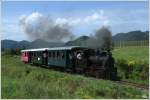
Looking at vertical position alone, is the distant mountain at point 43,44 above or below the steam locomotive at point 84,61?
A: above

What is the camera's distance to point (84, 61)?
17.6 m

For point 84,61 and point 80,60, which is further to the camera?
point 80,60

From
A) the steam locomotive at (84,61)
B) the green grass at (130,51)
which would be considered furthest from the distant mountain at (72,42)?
the steam locomotive at (84,61)

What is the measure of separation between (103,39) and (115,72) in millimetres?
2228

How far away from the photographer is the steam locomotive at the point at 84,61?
54.1 ft

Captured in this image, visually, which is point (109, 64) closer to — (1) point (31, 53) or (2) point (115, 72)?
(2) point (115, 72)

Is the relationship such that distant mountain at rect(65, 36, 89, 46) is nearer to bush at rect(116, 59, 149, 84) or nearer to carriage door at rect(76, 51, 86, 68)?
carriage door at rect(76, 51, 86, 68)

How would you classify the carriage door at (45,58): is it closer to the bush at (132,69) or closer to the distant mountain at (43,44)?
the distant mountain at (43,44)

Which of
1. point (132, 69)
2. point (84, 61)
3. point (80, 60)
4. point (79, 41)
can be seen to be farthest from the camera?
point (79, 41)

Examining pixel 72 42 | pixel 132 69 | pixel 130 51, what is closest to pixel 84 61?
pixel 132 69

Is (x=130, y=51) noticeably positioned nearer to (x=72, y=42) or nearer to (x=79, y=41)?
→ (x=79, y=41)

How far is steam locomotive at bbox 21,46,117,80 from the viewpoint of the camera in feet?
54.1

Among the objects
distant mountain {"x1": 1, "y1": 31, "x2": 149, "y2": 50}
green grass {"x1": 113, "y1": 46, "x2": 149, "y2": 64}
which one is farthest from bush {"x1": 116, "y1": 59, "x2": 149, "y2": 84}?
green grass {"x1": 113, "y1": 46, "x2": 149, "y2": 64}

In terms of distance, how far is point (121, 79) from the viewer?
52.7 ft
